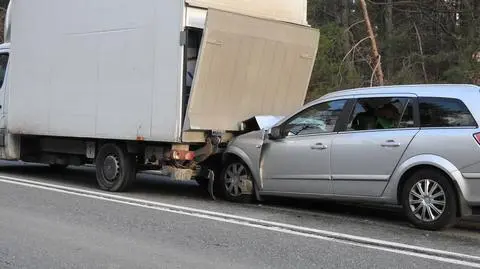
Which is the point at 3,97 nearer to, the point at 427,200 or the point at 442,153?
the point at 427,200

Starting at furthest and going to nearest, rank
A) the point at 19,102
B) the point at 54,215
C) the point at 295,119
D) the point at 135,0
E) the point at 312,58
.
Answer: the point at 19,102
the point at 312,58
the point at 135,0
the point at 295,119
the point at 54,215

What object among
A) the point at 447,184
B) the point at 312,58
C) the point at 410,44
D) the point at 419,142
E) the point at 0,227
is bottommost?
the point at 0,227

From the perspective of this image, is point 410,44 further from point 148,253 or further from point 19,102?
point 148,253

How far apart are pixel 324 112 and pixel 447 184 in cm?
204

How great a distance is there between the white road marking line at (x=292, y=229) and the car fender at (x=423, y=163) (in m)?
0.90

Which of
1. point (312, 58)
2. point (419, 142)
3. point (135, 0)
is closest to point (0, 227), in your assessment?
point (135, 0)

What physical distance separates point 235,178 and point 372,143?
2435 mm

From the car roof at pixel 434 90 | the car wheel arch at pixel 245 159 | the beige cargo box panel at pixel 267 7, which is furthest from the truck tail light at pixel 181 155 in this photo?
the car roof at pixel 434 90

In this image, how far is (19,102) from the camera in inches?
455

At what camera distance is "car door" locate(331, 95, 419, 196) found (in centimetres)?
779

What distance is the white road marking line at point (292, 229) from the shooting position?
6383 mm

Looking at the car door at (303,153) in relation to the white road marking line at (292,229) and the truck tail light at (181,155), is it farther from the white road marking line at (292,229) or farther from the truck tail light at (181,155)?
the truck tail light at (181,155)

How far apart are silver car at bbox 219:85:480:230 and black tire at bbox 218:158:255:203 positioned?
0.07 ft

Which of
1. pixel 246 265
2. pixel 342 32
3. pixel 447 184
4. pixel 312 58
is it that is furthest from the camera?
pixel 342 32
